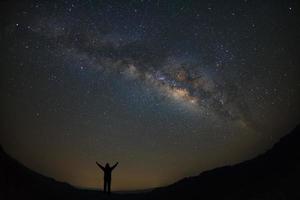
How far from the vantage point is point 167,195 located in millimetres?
23672

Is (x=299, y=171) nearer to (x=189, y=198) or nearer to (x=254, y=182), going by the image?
(x=254, y=182)

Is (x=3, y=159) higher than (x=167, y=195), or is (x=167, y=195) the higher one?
(x=3, y=159)

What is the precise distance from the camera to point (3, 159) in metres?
20.8

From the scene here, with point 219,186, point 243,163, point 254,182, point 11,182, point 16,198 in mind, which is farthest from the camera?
point 243,163

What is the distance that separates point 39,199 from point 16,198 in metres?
1.31

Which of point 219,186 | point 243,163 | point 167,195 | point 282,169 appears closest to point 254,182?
point 282,169

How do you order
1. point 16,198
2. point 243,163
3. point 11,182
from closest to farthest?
point 16,198, point 11,182, point 243,163

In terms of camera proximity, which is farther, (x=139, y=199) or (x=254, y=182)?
(x=139, y=199)

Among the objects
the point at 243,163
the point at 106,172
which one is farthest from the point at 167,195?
the point at 243,163

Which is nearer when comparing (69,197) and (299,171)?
(299,171)

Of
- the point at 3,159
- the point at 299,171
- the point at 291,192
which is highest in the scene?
the point at 3,159

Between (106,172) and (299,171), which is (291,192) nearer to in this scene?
(299,171)

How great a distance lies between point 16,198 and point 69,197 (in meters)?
4.09

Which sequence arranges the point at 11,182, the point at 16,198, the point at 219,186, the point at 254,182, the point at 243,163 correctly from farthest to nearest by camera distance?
1. the point at 243,163
2. the point at 219,186
3. the point at 254,182
4. the point at 11,182
5. the point at 16,198
